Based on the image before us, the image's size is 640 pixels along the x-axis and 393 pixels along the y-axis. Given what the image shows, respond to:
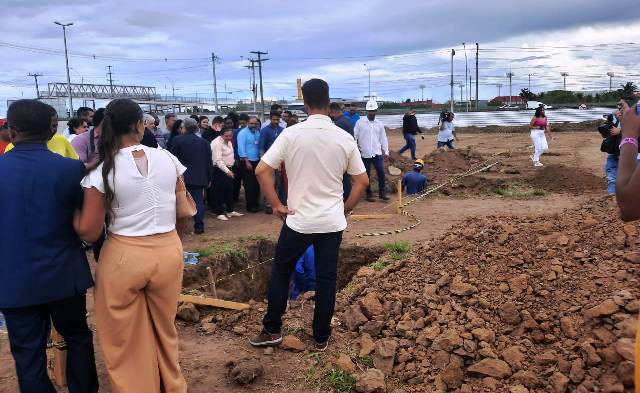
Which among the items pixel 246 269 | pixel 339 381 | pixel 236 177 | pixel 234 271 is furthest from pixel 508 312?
pixel 236 177

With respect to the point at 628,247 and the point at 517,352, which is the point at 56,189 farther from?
the point at 628,247

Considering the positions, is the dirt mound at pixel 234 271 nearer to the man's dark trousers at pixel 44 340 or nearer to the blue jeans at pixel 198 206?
the blue jeans at pixel 198 206

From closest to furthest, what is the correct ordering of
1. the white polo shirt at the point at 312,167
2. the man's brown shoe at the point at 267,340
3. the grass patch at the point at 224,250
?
1. the white polo shirt at the point at 312,167
2. the man's brown shoe at the point at 267,340
3. the grass patch at the point at 224,250

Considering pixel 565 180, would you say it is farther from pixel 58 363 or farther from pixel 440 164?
pixel 58 363

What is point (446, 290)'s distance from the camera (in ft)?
14.1

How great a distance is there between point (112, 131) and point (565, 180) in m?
10.7

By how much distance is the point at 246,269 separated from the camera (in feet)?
21.6

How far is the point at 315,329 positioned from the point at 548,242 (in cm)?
248

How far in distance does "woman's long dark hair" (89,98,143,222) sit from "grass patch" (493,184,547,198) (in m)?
9.20

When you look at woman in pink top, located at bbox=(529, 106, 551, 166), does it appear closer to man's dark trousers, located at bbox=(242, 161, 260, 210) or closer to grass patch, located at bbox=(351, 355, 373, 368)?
man's dark trousers, located at bbox=(242, 161, 260, 210)

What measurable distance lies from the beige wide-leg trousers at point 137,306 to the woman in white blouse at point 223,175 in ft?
18.6

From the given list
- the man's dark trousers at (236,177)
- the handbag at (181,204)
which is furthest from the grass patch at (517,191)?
the handbag at (181,204)

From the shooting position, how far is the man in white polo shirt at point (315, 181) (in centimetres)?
340

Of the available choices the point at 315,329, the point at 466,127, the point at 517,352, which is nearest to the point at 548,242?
the point at 517,352
